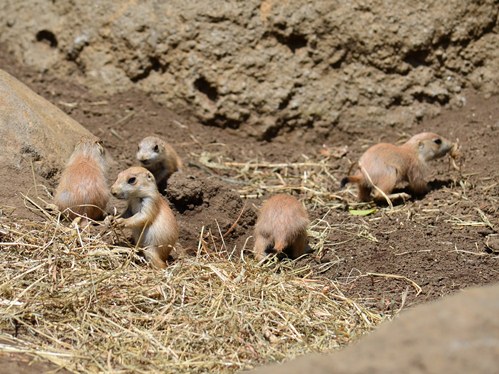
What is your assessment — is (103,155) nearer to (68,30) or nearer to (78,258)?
(78,258)

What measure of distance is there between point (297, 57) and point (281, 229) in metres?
3.82

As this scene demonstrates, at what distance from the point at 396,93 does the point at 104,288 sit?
5556 millimetres

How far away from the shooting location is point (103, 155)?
319 inches

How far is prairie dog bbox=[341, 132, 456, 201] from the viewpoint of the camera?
29.3ft

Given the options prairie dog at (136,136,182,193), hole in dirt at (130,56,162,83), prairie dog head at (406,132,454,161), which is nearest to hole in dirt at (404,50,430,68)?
prairie dog head at (406,132,454,161)

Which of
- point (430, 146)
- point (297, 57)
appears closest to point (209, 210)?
point (430, 146)

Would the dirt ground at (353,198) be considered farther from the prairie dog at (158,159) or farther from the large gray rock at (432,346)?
the large gray rock at (432,346)

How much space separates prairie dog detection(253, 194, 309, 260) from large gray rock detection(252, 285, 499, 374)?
3395 mm

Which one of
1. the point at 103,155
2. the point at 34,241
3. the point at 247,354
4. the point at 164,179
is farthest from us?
the point at 164,179

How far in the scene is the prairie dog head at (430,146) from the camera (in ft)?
30.8

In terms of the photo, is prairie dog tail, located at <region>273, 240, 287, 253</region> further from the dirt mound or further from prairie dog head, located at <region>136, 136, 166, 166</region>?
prairie dog head, located at <region>136, 136, 166, 166</region>

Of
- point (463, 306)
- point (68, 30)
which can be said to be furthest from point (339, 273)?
point (68, 30)

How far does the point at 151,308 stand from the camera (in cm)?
619

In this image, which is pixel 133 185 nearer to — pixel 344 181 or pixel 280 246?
pixel 280 246
